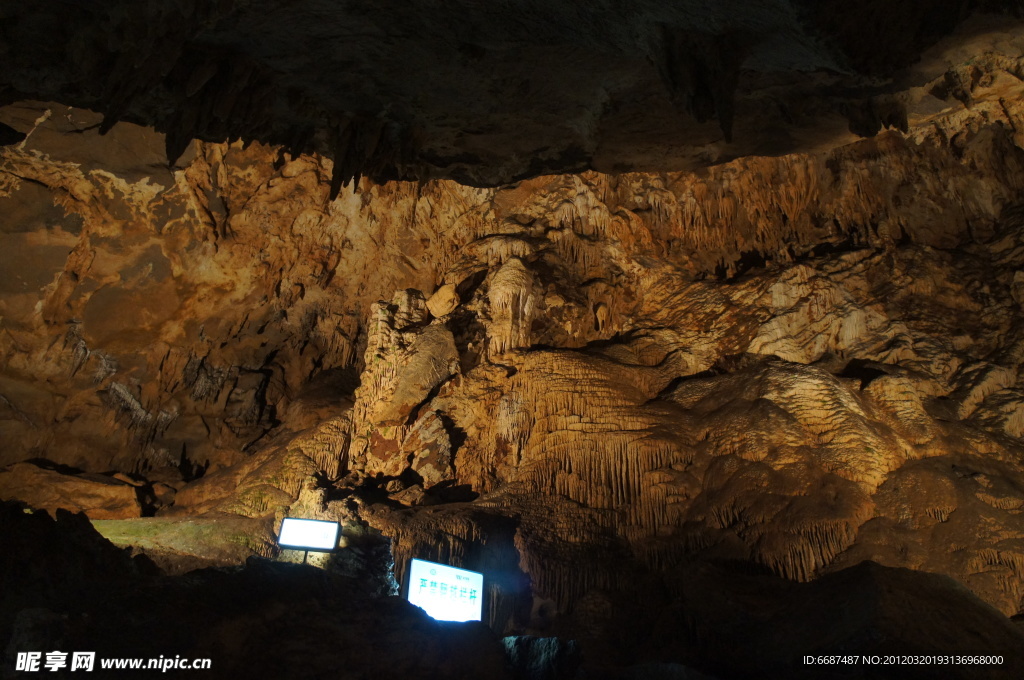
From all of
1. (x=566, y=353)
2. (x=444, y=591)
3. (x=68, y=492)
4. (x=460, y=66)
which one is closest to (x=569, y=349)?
(x=566, y=353)

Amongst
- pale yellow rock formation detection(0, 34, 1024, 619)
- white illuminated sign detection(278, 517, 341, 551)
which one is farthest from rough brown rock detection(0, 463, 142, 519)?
white illuminated sign detection(278, 517, 341, 551)

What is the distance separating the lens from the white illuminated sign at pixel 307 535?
686cm

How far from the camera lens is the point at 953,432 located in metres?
7.64

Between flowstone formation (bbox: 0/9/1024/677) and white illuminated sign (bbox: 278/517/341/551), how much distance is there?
3.52ft

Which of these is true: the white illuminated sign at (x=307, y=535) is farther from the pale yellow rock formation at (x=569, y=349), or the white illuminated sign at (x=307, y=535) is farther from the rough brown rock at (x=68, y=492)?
the rough brown rock at (x=68, y=492)

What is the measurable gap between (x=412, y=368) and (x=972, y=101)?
8.65m

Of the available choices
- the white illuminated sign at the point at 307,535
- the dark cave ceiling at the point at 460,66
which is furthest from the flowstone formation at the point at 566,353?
the dark cave ceiling at the point at 460,66

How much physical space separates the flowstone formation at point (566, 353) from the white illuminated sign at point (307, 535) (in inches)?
42.3

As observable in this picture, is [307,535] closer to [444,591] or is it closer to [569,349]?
[444,591]

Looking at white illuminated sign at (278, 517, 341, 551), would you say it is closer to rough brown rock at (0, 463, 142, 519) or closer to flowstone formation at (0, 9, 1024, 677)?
flowstone formation at (0, 9, 1024, 677)

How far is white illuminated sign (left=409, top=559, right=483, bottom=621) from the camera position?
5.28m

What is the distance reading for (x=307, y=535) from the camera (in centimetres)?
692

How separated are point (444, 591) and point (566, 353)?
4790 mm

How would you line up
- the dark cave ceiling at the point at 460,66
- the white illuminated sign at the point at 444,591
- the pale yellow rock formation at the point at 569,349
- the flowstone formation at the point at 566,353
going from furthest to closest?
the pale yellow rock formation at the point at 569,349 < the flowstone formation at the point at 566,353 < the dark cave ceiling at the point at 460,66 < the white illuminated sign at the point at 444,591
